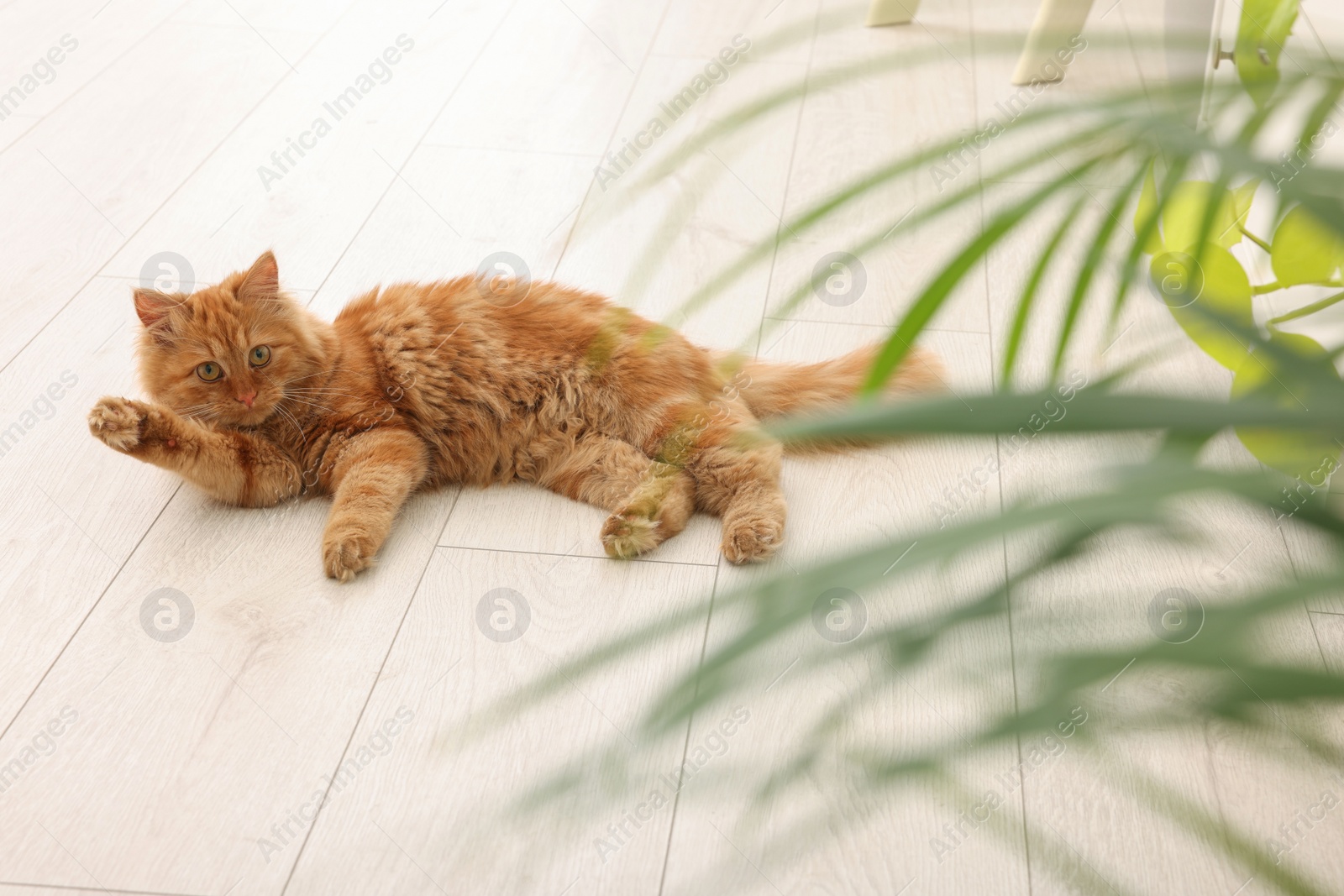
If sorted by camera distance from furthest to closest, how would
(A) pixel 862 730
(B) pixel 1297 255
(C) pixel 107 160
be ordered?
(C) pixel 107 160
(A) pixel 862 730
(B) pixel 1297 255

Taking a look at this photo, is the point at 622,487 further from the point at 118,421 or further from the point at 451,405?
the point at 118,421

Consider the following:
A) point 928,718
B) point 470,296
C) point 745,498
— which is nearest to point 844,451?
point 745,498

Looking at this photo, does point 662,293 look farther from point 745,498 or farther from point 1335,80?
point 1335,80

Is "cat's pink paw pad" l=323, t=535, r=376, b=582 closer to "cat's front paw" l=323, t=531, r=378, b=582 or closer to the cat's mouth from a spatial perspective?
"cat's front paw" l=323, t=531, r=378, b=582

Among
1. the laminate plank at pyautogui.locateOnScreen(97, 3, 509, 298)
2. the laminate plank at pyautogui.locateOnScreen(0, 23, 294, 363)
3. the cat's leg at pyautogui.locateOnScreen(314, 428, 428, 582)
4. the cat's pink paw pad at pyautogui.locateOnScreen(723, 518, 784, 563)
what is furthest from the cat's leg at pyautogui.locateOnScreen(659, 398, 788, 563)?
the laminate plank at pyautogui.locateOnScreen(0, 23, 294, 363)

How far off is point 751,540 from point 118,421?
3.01 ft

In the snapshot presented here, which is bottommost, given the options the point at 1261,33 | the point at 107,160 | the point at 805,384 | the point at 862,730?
the point at 862,730

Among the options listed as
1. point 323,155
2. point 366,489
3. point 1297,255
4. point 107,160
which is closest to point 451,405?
point 366,489

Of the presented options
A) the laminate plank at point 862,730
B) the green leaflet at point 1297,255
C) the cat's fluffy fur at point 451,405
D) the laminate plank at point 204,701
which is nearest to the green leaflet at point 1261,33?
the green leaflet at point 1297,255

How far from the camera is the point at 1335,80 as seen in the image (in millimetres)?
376

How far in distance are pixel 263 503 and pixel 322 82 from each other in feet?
5.80

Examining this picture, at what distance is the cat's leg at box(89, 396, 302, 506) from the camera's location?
1574 mm

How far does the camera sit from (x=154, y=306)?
5.41 ft

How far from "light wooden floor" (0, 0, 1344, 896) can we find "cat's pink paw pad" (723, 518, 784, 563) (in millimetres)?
25
